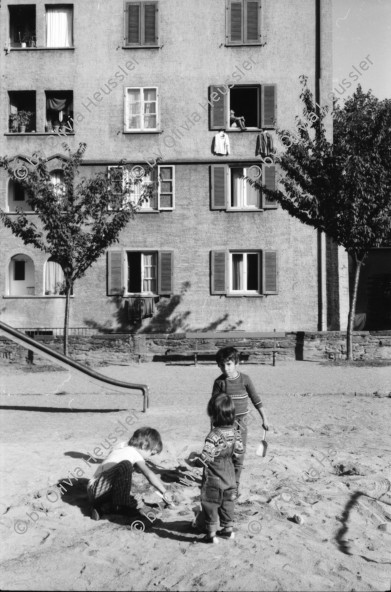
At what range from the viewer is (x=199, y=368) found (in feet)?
71.9

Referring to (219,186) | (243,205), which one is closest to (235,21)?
(219,186)

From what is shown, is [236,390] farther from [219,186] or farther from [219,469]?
[219,186]

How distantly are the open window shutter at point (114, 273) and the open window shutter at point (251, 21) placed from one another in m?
9.55

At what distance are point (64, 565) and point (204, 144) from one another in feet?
76.7

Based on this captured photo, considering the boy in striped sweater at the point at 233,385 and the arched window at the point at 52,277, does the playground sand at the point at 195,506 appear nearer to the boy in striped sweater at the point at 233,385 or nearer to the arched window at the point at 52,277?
the boy in striped sweater at the point at 233,385

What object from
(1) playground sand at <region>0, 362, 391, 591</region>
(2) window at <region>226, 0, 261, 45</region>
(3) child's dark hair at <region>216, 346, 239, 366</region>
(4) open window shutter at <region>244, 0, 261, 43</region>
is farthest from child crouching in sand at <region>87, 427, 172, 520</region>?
(4) open window shutter at <region>244, 0, 261, 43</region>

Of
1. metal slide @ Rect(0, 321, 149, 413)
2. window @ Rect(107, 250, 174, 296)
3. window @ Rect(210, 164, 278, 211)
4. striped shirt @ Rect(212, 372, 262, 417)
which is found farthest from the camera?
window @ Rect(210, 164, 278, 211)

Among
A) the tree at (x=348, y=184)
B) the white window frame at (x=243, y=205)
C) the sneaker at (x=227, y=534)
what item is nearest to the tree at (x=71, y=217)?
the tree at (x=348, y=184)

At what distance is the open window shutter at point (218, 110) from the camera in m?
28.2

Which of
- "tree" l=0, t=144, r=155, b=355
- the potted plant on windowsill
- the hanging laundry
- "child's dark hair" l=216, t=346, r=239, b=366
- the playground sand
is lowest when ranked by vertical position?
the playground sand

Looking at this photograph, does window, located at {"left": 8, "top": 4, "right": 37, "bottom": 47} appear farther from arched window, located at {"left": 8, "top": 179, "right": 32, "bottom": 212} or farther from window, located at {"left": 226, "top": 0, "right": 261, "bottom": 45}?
window, located at {"left": 226, "top": 0, "right": 261, "bottom": 45}

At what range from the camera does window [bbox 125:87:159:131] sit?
28531 mm

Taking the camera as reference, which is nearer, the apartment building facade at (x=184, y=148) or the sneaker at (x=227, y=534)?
the sneaker at (x=227, y=534)

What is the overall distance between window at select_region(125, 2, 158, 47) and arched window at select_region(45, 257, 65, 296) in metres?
8.88
